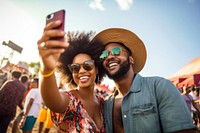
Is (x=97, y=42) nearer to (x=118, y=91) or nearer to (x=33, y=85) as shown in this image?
(x=118, y=91)

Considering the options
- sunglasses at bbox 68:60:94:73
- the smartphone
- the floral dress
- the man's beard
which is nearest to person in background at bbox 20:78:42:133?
sunglasses at bbox 68:60:94:73

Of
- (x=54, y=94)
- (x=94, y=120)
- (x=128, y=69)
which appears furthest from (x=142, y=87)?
(x=54, y=94)

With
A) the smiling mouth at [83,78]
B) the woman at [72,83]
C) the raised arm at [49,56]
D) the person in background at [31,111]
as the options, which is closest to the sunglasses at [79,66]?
the woman at [72,83]

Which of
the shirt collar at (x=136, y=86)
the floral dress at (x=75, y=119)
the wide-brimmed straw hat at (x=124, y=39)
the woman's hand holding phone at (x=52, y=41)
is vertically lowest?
the floral dress at (x=75, y=119)

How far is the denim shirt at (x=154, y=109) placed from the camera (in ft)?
7.02

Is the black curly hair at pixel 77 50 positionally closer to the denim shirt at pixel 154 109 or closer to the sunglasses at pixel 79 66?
the sunglasses at pixel 79 66

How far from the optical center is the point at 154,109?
2273 mm

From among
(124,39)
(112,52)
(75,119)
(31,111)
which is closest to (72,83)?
(112,52)

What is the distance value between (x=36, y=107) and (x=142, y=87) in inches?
203

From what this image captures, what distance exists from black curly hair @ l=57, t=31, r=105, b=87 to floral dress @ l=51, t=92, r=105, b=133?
0.96 m

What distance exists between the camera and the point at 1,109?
538 cm

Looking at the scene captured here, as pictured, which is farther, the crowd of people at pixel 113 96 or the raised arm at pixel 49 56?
the crowd of people at pixel 113 96

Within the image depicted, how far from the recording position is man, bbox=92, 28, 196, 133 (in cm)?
217

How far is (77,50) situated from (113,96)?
0.88 metres
